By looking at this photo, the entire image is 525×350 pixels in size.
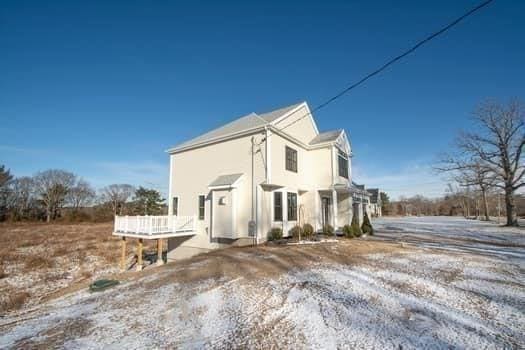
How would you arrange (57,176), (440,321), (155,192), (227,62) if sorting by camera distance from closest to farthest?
(440,321)
(227,62)
(155,192)
(57,176)

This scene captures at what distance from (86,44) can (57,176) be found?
136 ft

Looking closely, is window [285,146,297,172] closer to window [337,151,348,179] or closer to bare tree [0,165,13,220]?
window [337,151,348,179]

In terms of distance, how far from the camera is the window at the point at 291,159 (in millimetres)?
12406

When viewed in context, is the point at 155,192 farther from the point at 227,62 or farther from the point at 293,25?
the point at 293,25

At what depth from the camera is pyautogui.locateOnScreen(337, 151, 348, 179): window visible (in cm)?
1478

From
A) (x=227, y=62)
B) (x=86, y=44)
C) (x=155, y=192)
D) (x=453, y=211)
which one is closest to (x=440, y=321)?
(x=227, y=62)

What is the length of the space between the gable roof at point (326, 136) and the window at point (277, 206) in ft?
15.1

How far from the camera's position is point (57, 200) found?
39.5 metres

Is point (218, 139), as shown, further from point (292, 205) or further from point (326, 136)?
point (326, 136)

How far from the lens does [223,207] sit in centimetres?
1105

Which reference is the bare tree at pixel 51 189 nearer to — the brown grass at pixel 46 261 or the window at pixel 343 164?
the brown grass at pixel 46 261

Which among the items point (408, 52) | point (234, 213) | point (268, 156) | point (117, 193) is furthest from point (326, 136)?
point (117, 193)

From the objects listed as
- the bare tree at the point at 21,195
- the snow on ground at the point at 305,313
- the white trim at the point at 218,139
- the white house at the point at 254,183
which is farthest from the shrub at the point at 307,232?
A: the bare tree at the point at 21,195

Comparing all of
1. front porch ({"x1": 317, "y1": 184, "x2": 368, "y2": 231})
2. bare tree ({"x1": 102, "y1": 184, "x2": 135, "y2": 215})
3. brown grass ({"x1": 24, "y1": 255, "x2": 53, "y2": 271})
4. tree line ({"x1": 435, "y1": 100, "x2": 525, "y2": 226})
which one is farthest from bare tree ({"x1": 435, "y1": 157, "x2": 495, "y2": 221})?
bare tree ({"x1": 102, "y1": 184, "x2": 135, "y2": 215})
